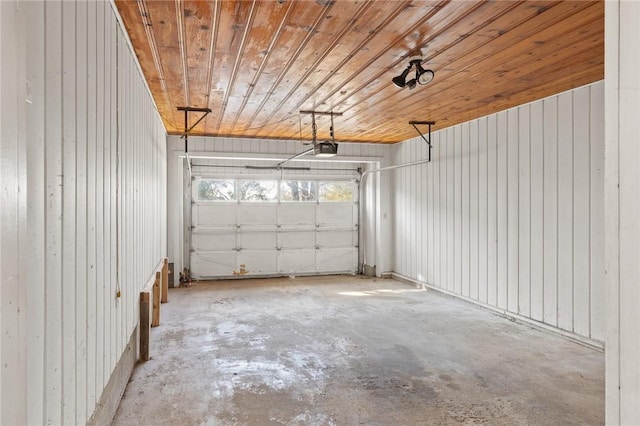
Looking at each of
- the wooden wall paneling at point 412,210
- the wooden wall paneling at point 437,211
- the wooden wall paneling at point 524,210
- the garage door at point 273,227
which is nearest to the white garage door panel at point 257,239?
the garage door at point 273,227

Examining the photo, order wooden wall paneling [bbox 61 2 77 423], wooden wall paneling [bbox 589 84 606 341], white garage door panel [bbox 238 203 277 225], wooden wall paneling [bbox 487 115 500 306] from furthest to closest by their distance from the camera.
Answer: white garage door panel [bbox 238 203 277 225]
wooden wall paneling [bbox 487 115 500 306]
wooden wall paneling [bbox 589 84 606 341]
wooden wall paneling [bbox 61 2 77 423]

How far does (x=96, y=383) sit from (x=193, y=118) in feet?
13.7

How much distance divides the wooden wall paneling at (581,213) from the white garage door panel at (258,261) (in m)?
5.40

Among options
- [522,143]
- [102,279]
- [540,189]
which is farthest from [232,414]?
[522,143]

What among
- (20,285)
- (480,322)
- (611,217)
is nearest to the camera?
(611,217)

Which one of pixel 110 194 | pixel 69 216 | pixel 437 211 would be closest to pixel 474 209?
pixel 437 211

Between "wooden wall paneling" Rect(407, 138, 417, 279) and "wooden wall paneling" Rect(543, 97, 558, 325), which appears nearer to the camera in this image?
"wooden wall paneling" Rect(543, 97, 558, 325)

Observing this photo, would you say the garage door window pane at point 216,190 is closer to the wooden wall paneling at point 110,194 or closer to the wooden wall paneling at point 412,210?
the wooden wall paneling at point 412,210

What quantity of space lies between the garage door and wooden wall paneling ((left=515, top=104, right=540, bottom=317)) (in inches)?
164

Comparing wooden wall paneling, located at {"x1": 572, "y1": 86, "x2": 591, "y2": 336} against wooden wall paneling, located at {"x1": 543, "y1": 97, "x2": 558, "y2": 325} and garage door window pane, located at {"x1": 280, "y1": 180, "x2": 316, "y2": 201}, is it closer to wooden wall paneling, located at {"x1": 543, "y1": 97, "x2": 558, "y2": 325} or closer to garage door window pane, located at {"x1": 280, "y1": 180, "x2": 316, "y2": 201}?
wooden wall paneling, located at {"x1": 543, "y1": 97, "x2": 558, "y2": 325}

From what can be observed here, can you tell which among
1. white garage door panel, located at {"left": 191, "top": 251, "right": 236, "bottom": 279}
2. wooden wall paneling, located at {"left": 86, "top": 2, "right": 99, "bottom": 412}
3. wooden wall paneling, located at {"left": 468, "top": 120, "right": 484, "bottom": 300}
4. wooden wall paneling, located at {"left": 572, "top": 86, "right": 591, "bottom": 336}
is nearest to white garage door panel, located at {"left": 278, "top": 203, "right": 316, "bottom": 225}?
white garage door panel, located at {"left": 191, "top": 251, "right": 236, "bottom": 279}

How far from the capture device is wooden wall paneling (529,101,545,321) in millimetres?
4516

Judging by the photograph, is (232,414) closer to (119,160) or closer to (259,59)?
(119,160)

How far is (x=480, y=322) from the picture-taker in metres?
4.84
